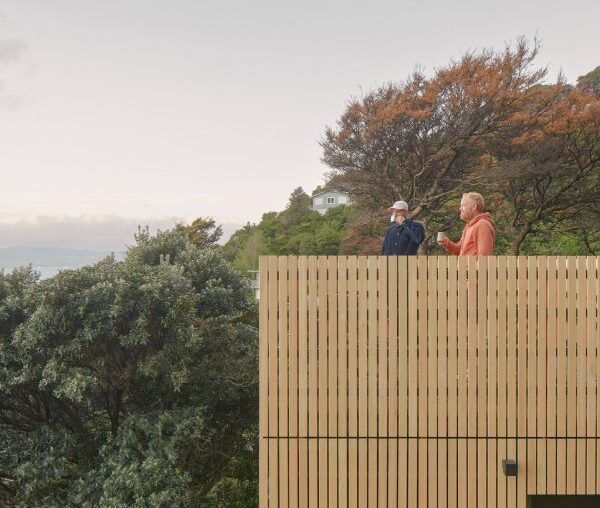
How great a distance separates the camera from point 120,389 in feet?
23.3

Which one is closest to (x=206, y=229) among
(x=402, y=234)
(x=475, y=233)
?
(x=402, y=234)

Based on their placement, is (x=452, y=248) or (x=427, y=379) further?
(x=452, y=248)

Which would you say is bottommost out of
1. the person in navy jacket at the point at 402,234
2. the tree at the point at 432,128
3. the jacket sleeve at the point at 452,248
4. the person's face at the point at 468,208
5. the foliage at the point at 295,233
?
the jacket sleeve at the point at 452,248

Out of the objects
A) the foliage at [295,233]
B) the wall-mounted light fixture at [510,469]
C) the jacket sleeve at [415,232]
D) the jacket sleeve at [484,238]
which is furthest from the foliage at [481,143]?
the wall-mounted light fixture at [510,469]

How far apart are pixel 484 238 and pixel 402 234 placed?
0.94 m

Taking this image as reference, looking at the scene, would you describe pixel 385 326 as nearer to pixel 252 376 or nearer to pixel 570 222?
pixel 252 376

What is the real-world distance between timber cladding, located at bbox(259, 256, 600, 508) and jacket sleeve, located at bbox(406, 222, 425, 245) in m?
0.71

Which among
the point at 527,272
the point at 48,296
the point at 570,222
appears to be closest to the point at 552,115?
the point at 570,222

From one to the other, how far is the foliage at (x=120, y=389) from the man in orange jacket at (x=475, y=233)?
166 inches

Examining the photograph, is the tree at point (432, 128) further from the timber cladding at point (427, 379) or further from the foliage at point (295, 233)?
the timber cladding at point (427, 379)

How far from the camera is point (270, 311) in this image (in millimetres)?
4336

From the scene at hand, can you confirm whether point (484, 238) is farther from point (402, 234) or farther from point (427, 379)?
point (427, 379)

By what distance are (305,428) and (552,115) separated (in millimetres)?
17074

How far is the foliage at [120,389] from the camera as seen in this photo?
5.83 metres
